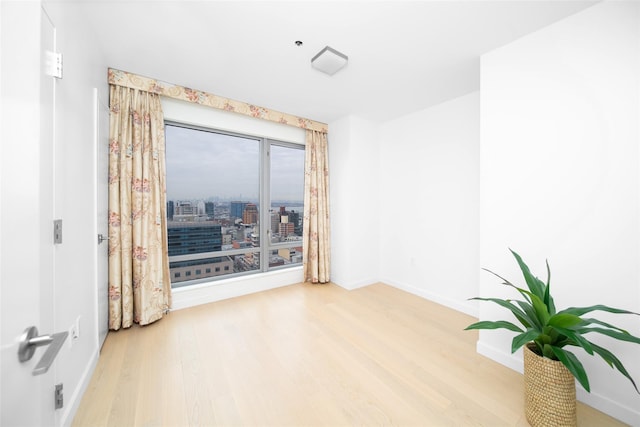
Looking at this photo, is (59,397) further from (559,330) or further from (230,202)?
(559,330)

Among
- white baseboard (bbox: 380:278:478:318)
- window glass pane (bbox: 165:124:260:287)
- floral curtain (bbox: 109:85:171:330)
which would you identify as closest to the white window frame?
window glass pane (bbox: 165:124:260:287)

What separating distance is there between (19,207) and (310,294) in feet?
9.56

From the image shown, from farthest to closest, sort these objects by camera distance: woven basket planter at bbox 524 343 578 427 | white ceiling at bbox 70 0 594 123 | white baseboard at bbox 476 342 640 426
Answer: white ceiling at bbox 70 0 594 123, white baseboard at bbox 476 342 640 426, woven basket planter at bbox 524 343 578 427

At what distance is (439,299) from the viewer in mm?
3051

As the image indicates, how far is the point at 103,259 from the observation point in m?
2.05

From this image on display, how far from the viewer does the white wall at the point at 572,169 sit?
1.41 m

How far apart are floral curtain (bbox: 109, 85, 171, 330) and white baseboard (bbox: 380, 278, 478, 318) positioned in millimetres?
3039

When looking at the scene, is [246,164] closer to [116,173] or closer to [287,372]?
[116,173]

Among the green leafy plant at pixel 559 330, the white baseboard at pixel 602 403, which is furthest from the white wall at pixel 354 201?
the green leafy plant at pixel 559 330

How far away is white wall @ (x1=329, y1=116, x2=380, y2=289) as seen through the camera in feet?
11.7

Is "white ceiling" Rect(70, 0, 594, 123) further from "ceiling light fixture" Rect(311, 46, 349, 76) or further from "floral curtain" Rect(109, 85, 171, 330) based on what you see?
"floral curtain" Rect(109, 85, 171, 330)

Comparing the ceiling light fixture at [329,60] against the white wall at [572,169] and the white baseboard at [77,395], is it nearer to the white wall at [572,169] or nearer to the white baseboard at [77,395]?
the white wall at [572,169]

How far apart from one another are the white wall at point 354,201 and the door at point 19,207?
10.0 feet

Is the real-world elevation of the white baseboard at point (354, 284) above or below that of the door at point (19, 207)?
below
